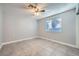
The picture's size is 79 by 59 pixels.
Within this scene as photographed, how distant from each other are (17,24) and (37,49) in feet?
2.40

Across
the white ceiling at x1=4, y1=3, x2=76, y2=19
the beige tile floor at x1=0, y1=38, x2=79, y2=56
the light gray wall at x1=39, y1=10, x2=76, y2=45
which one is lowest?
the beige tile floor at x1=0, y1=38, x2=79, y2=56

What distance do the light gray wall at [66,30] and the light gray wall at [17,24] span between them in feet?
0.65

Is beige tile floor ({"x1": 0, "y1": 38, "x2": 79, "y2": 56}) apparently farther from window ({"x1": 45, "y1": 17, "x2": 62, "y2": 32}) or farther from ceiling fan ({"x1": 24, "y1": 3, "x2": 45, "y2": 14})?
ceiling fan ({"x1": 24, "y1": 3, "x2": 45, "y2": 14})

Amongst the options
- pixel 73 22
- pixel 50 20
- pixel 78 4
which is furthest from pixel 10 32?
pixel 78 4

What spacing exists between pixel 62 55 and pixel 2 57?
4.10 ft

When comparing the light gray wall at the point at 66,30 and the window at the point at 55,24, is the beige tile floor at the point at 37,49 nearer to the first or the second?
the light gray wall at the point at 66,30

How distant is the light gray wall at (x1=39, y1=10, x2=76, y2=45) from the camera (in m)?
1.55

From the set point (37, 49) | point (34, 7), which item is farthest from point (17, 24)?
point (37, 49)

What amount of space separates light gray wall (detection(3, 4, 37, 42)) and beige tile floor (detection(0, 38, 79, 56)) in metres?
0.17

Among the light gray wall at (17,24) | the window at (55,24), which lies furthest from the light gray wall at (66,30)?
the light gray wall at (17,24)

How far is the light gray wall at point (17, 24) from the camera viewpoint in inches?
60.6

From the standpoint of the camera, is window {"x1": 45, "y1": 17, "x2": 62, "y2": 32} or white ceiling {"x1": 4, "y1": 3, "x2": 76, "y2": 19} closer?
white ceiling {"x1": 4, "y1": 3, "x2": 76, "y2": 19}

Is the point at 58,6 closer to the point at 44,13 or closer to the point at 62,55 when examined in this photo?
the point at 44,13

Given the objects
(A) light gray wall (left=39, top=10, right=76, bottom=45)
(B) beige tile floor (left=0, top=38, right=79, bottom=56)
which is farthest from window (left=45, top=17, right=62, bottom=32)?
(B) beige tile floor (left=0, top=38, right=79, bottom=56)
